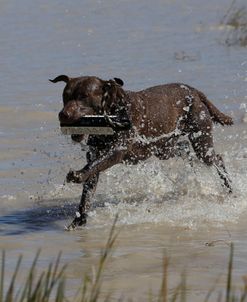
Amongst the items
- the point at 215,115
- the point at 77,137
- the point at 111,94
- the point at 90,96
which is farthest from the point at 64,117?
the point at 215,115

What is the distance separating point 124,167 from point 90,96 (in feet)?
5.73

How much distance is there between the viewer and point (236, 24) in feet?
63.3

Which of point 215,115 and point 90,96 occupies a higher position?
point 90,96

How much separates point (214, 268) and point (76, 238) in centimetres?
160

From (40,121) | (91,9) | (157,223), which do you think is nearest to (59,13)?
(91,9)

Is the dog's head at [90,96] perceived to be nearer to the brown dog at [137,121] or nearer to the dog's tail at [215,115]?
the brown dog at [137,121]

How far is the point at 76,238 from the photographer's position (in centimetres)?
790

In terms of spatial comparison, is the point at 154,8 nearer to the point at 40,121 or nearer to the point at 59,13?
the point at 59,13

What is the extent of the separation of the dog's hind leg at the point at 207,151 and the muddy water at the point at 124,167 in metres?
0.10

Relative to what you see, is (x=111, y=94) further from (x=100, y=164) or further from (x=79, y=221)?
(x=79, y=221)

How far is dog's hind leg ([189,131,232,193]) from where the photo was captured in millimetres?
9469

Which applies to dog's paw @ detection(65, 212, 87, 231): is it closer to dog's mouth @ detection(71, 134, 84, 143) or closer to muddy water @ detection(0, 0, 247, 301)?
muddy water @ detection(0, 0, 247, 301)

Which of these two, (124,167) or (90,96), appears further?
(124,167)

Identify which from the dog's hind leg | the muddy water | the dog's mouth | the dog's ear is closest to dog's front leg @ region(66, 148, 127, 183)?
the dog's mouth
